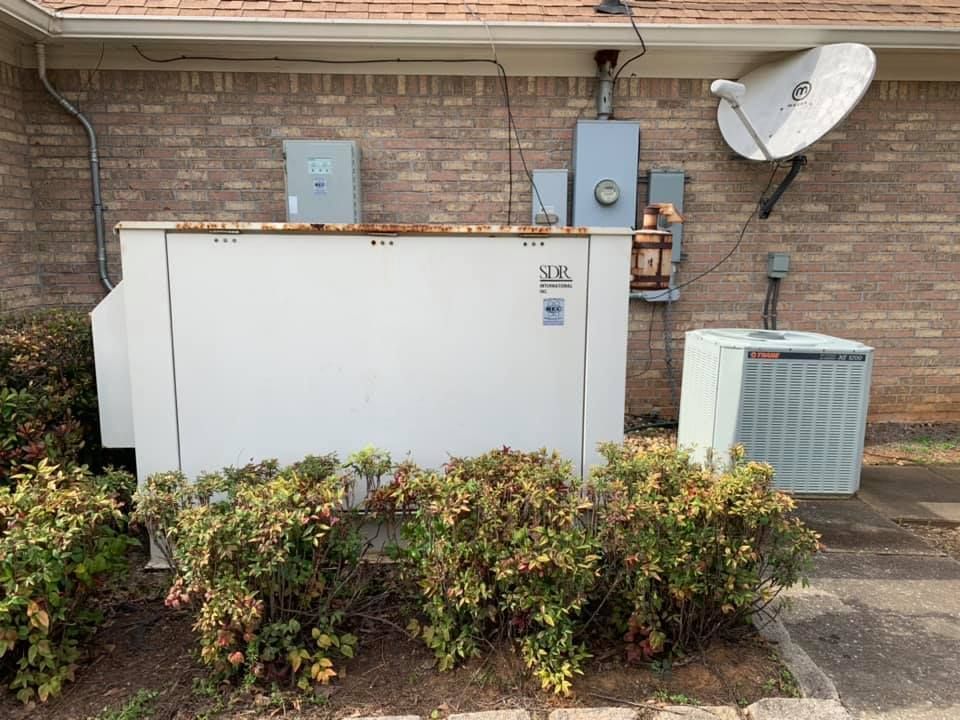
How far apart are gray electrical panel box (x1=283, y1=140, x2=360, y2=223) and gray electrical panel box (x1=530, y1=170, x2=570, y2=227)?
151cm

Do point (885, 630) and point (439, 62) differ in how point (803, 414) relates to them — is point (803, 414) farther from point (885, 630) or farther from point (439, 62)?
point (439, 62)

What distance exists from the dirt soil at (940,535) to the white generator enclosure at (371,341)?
2.26 meters

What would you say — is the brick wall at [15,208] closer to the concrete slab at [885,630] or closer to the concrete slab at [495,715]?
the concrete slab at [495,715]

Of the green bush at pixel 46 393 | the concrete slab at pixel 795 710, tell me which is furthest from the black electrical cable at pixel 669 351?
the green bush at pixel 46 393

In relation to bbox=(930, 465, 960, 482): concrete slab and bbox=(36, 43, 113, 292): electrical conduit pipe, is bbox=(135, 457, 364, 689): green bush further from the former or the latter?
bbox=(930, 465, 960, 482): concrete slab

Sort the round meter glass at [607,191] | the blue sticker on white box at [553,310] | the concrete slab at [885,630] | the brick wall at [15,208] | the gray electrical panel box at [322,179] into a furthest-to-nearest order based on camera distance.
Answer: the round meter glass at [607,191] → the gray electrical panel box at [322,179] → the brick wall at [15,208] → the blue sticker on white box at [553,310] → the concrete slab at [885,630]

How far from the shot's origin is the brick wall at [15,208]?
5.07 metres

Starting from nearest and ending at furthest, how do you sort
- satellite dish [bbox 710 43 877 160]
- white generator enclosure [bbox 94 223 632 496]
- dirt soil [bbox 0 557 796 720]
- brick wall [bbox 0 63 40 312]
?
1. dirt soil [bbox 0 557 796 720]
2. white generator enclosure [bbox 94 223 632 496]
3. satellite dish [bbox 710 43 877 160]
4. brick wall [bbox 0 63 40 312]

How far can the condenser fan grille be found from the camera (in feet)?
13.6

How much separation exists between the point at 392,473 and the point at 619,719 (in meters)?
1.36

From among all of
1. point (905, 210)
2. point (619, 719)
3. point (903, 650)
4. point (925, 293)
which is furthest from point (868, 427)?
point (619, 719)

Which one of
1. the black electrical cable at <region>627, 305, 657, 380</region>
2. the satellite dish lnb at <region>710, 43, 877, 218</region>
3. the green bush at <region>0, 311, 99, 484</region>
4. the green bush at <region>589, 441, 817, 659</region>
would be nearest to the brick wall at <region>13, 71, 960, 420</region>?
the black electrical cable at <region>627, 305, 657, 380</region>

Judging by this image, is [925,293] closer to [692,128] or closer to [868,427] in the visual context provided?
[868,427]

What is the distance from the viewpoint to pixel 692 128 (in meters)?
5.68
